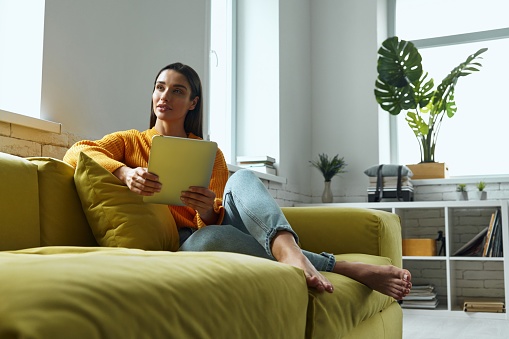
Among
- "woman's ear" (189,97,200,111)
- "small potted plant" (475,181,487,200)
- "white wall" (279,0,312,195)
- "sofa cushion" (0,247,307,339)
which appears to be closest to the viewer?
"sofa cushion" (0,247,307,339)

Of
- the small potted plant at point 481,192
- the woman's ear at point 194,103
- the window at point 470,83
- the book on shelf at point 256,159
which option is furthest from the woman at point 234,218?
the window at point 470,83

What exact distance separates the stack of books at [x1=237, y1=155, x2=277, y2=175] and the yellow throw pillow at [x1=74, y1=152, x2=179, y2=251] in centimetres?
239

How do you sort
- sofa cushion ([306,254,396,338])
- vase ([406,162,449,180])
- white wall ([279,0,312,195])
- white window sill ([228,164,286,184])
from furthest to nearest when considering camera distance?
vase ([406,162,449,180]) < white wall ([279,0,312,195]) < white window sill ([228,164,286,184]) < sofa cushion ([306,254,396,338])

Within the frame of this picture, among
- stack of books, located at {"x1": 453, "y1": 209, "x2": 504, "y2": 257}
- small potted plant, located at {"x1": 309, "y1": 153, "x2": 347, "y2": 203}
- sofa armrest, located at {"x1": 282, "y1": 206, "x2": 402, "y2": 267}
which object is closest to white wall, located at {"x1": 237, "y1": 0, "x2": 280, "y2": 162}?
small potted plant, located at {"x1": 309, "y1": 153, "x2": 347, "y2": 203}

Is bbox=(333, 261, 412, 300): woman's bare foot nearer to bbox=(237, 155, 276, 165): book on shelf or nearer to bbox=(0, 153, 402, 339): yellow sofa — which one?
bbox=(0, 153, 402, 339): yellow sofa

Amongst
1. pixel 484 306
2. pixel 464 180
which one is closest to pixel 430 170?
Result: pixel 464 180

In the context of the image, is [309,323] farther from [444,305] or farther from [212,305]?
[444,305]

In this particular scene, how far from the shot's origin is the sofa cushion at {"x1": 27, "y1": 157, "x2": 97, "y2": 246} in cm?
173

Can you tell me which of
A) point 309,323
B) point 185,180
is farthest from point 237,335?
point 185,180

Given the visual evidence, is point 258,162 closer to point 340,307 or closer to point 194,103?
point 194,103

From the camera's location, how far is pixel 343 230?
8.21 feet

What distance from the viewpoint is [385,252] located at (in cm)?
251

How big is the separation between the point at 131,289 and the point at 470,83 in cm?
462

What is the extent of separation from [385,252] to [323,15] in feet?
10.2
